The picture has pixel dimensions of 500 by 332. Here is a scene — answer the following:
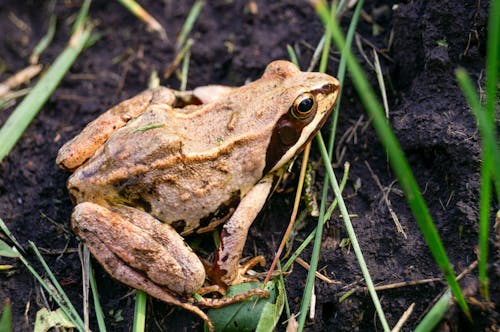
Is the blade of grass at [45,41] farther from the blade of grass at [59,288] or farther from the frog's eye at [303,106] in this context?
the frog's eye at [303,106]

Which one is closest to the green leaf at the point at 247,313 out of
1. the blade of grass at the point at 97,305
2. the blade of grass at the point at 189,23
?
the blade of grass at the point at 97,305

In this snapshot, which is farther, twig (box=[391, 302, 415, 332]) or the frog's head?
the frog's head

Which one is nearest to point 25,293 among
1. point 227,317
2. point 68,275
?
point 68,275

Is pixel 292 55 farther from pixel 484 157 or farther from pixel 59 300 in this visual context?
pixel 59 300

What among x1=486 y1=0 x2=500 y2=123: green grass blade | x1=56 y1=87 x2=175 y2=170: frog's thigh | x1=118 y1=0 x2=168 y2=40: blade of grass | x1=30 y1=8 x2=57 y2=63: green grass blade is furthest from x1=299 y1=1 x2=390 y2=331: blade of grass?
x1=30 y1=8 x2=57 y2=63: green grass blade

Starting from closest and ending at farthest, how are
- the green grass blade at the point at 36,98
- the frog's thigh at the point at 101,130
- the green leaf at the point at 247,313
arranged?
the green leaf at the point at 247,313 < the frog's thigh at the point at 101,130 < the green grass blade at the point at 36,98

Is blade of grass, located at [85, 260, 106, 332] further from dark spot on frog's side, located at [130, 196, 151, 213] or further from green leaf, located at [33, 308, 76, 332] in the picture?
dark spot on frog's side, located at [130, 196, 151, 213]
